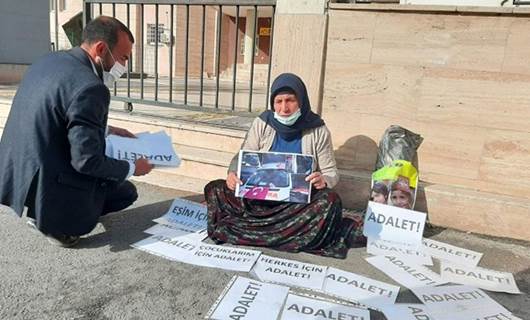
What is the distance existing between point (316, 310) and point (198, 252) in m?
1.02

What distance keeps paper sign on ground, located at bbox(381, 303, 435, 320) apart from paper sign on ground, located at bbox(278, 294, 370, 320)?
13 centimetres

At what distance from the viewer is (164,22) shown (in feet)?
72.9

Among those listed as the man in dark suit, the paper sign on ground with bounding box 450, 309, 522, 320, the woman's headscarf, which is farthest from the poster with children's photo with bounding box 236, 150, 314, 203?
the paper sign on ground with bounding box 450, 309, 522, 320

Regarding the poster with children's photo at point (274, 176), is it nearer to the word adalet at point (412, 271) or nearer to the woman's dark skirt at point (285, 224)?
the woman's dark skirt at point (285, 224)

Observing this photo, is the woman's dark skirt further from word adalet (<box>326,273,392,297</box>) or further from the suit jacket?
the suit jacket

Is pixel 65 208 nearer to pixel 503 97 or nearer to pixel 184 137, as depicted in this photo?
pixel 184 137

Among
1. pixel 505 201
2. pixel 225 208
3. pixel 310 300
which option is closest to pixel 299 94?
pixel 225 208

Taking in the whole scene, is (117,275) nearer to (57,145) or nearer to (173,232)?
(173,232)

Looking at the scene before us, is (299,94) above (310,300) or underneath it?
above

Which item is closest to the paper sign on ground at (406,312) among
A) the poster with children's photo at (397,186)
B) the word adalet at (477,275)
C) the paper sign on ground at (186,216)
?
the word adalet at (477,275)

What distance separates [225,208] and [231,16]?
18.8 metres

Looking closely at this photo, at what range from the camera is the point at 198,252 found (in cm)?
300

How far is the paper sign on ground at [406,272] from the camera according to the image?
2.73 meters

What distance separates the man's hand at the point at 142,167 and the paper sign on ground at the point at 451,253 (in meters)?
2.14
